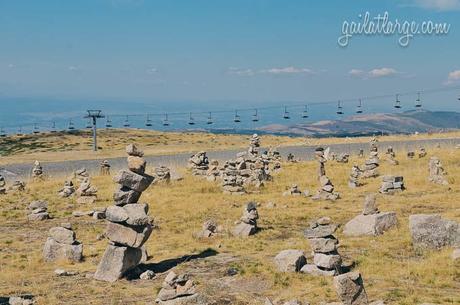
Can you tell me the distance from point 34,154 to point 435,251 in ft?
289

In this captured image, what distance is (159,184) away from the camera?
162 feet

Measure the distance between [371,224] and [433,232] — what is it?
4.11 m

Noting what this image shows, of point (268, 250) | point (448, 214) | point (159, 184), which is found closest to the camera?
point (268, 250)

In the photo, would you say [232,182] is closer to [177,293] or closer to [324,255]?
[324,255]

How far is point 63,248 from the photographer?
25688 millimetres

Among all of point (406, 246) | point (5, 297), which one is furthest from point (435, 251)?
point (5, 297)

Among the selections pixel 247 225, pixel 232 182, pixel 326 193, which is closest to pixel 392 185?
pixel 326 193

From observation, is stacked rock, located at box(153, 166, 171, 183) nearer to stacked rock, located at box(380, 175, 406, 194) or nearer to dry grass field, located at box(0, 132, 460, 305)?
dry grass field, located at box(0, 132, 460, 305)

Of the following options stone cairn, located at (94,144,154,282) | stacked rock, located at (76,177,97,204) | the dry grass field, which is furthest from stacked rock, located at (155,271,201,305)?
stacked rock, located at (76,177,97,204)

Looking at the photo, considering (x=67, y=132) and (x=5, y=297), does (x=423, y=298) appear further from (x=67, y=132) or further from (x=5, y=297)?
(x=67, y=132)

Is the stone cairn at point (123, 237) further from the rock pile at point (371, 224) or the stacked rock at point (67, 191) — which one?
the stacked rock at point (67, 191)

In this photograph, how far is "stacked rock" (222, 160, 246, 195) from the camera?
44.2 m

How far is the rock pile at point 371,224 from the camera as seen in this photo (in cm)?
2791

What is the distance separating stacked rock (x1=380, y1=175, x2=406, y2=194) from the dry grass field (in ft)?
3.65
